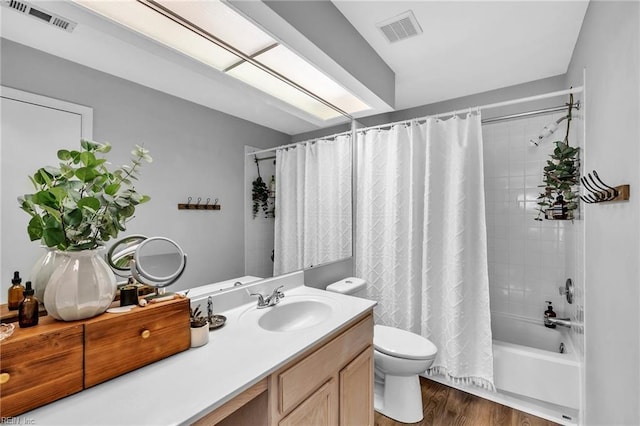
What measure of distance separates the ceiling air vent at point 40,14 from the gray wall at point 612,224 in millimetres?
1837

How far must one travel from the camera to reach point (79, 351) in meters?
0.71

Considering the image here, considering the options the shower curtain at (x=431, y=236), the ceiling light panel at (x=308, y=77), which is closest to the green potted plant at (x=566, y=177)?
the shower curtain at (x=431, y=236)

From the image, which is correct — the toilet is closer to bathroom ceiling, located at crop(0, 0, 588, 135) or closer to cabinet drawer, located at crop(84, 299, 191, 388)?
cabinet drawer, located at crop(84, 299, 191, 388)

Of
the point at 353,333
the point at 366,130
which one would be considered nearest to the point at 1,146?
the point at 353,333

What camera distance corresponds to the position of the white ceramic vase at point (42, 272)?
79 cm

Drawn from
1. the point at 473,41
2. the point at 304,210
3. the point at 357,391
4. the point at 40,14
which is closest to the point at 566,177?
the point at 473,41

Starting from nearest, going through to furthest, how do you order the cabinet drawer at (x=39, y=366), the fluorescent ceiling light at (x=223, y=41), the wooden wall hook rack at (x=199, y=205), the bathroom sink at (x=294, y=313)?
the cabinet drawer at (x=39, y=366) → the fluorescent ceiling light at (x=223, y=41) → the wooden wall hook rack at (x=199, y=205) → the bathroom sink at (x=294, y=313)

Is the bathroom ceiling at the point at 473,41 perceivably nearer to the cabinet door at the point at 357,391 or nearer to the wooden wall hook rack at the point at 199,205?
the wooden wall hook rack at the point at 199,205

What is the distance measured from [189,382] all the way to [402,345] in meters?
1.43

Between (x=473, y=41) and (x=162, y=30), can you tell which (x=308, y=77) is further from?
(x=473, y=41)

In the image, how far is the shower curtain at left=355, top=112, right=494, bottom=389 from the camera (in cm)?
200

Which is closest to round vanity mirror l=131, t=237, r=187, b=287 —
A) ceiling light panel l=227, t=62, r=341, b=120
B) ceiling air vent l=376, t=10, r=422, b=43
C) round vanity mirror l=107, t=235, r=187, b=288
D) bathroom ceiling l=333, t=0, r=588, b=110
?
round vanity mirror l=107, t=235, r=187, b=288

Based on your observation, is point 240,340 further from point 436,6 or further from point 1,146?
point 436,6

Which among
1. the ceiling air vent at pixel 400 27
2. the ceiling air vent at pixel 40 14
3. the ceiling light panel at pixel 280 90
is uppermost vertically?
the ceiling air vent at pixel 400 27
